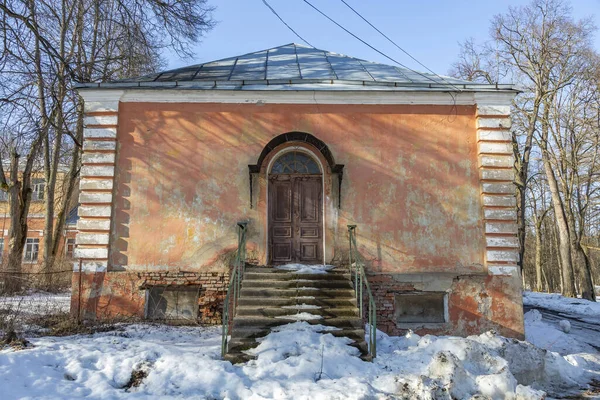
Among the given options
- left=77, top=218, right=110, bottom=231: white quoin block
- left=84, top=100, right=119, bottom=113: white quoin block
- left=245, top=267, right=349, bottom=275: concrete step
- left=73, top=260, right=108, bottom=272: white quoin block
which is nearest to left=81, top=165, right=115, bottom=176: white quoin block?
left=77, top=218, right=110, bottom=231: white quoin block

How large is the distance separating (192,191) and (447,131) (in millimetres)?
5521

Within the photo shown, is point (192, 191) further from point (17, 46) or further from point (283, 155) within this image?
point (17, 46)

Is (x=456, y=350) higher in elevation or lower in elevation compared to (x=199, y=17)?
lower

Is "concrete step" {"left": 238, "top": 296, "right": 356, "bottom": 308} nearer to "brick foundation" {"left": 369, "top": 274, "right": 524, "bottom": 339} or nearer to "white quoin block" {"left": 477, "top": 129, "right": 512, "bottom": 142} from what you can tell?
"brick foundation" {"left": 369, "top": 274, "right": 524, "bottom": 339}

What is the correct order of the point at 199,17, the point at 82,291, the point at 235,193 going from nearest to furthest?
the point at 82,291 < the point at 235,193 < the point at 199,17

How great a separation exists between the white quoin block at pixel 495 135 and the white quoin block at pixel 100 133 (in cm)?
764

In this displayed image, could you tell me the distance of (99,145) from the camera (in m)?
9.05

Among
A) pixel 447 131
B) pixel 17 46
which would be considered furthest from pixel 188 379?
pixel 17 46

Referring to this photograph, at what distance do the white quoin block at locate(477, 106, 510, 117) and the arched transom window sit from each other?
3.66 m

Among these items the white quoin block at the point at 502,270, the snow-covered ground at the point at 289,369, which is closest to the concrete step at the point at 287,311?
the snow-covered ground at the point at 289,369

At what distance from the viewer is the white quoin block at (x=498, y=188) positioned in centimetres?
905

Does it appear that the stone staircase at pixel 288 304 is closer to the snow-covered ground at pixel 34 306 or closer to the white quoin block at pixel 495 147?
the white quoin block at pixel 495 147

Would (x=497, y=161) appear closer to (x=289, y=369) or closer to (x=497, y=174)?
(x=497, y=174)

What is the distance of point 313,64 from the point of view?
11039 millimetres
